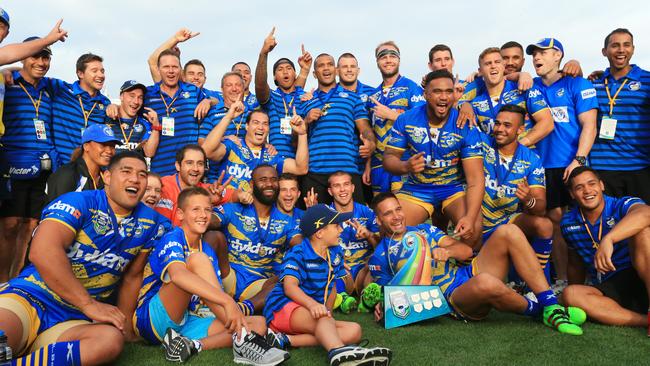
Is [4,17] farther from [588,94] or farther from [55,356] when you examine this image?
[588,94]

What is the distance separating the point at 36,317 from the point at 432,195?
4302 millimetres

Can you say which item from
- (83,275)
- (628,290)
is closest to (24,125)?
(83,275)

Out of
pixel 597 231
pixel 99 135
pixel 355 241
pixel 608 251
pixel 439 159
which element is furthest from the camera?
pixel 355 241

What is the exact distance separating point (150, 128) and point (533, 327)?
17.7ft

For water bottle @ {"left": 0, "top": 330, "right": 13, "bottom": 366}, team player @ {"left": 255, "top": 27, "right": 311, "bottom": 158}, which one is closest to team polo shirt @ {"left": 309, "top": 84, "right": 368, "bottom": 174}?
team player @ {"left": 255, "top": 27, "right": 311, "bottom": 158}

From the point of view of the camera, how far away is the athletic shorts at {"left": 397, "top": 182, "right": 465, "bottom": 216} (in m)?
6.34

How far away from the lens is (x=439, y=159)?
6266 millimetres

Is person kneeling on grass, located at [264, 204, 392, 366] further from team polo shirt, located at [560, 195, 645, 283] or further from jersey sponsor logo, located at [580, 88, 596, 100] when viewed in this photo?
jersey sponsor logo, located at [580, 88, 596, 100]

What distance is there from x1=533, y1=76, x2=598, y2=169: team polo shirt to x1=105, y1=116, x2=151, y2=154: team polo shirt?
5376mm

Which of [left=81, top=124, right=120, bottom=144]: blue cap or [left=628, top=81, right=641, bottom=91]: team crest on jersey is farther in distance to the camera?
[left=628, top=81, right=641, bottom=91]: team crest on jersey

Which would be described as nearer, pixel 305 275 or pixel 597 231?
pixel 305 275

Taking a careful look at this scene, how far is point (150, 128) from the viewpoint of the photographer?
735 cm

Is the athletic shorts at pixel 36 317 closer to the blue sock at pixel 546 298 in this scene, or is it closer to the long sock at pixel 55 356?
the long sock at pixel 55 356

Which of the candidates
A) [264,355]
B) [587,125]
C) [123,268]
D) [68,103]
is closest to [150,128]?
[68,103]
